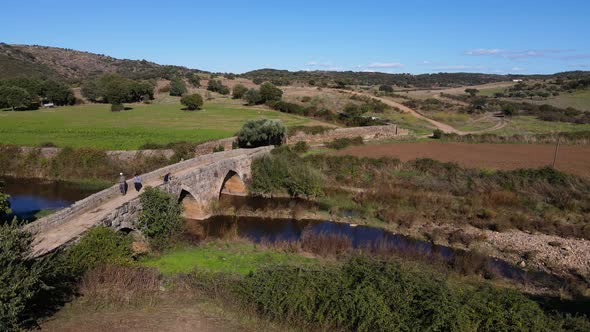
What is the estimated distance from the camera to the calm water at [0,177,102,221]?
2584 centimetres

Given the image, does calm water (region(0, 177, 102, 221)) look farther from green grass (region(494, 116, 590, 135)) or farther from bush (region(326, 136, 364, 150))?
green grass (region(494, 116, 590, 135))

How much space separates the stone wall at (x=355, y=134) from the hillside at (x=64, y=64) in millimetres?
71409

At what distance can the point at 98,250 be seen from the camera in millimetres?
13047

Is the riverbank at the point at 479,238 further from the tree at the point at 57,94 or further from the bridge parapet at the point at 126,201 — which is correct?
the tree at the point at 57,94

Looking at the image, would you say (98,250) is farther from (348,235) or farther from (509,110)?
(509,110)

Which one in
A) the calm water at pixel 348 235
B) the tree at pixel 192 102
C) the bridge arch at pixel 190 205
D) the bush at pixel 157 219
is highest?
the tree at pixel 192 102

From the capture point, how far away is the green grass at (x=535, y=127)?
49.4 m

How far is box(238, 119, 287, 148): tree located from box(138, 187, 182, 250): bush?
19364 millimetres

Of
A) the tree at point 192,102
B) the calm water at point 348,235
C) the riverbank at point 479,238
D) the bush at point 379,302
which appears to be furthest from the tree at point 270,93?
the bush at point 379,302

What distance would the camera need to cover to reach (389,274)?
34.7 ft

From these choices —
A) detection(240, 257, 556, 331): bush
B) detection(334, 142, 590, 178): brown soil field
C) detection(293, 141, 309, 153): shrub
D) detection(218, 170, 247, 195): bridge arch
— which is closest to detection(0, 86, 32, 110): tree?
detection(293, 141, 309, 153): shrub

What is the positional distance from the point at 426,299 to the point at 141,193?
43.7 ft

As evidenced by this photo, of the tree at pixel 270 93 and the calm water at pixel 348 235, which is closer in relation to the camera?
the calm water at pixel 348 235

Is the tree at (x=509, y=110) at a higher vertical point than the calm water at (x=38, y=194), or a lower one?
higher
